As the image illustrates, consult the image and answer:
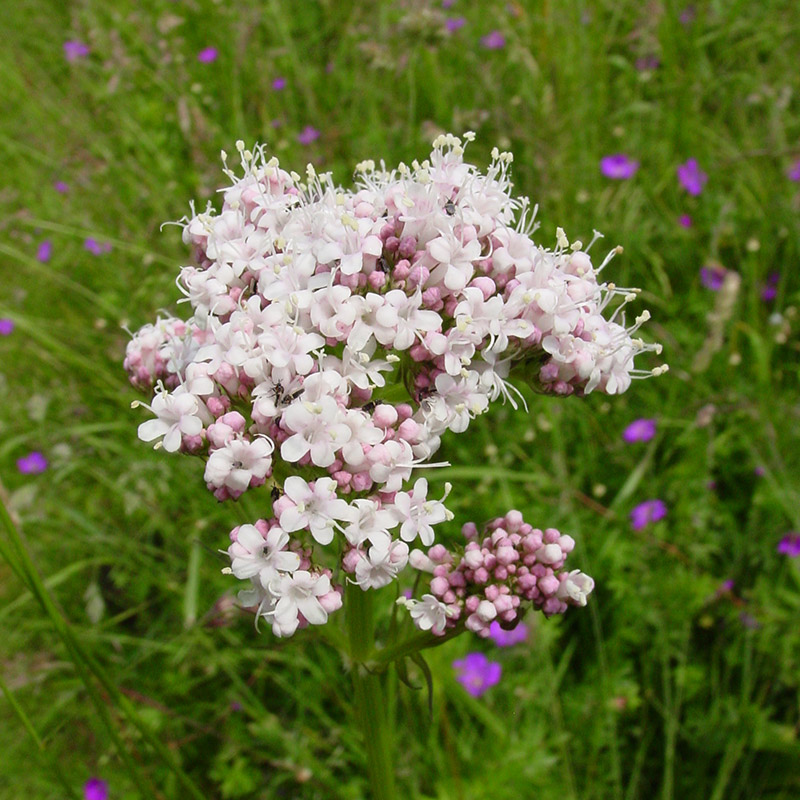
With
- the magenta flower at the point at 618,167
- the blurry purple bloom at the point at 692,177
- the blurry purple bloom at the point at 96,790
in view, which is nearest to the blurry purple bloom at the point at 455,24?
the magenta flower at the point at 618,167

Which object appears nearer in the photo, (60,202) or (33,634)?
(33,634)

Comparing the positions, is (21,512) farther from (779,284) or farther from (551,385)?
(779,284)

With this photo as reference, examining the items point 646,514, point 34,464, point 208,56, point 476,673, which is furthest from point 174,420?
point 208,56

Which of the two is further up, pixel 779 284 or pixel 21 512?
pixel 779 284

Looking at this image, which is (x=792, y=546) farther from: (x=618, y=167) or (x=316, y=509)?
(x=316, y=509)

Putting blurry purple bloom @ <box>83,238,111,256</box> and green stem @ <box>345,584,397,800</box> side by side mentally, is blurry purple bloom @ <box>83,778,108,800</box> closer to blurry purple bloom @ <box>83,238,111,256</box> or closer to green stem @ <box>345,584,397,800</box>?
green stem @ <box>345,584,397,800</box>

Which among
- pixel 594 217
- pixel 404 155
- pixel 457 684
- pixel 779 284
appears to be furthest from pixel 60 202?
pixel 779 284
